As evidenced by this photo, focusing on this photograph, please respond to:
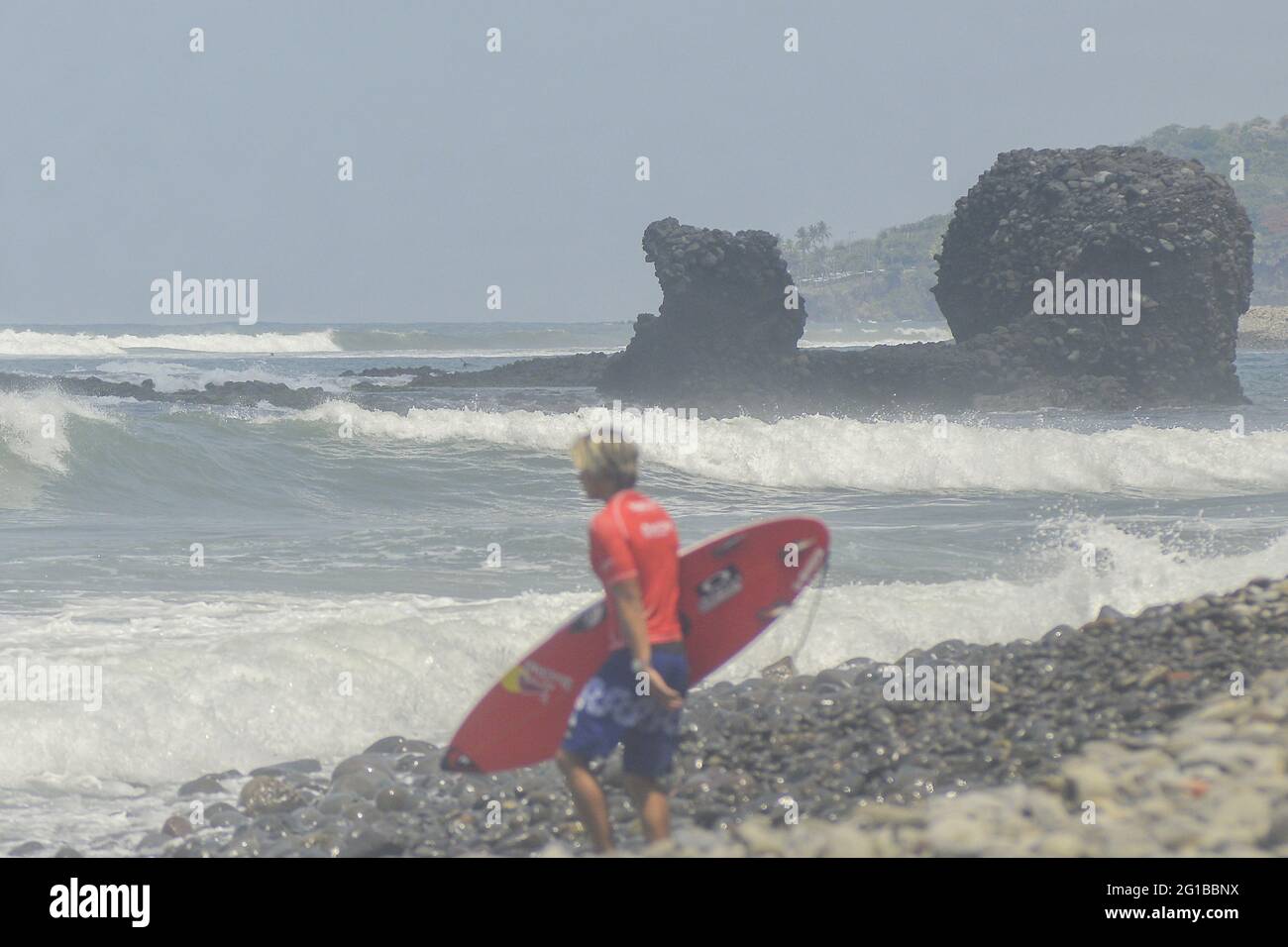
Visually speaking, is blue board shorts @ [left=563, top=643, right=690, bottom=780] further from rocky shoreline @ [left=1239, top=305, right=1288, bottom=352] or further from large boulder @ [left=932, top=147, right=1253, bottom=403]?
rocky shoreline @ [left=1239, top=305, right=1288, bottom=352]

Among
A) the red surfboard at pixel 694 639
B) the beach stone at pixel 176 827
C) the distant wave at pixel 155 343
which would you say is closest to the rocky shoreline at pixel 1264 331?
the distant wave at pixel 155 343

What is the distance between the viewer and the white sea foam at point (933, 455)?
20859 mm

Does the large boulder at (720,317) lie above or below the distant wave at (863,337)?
below

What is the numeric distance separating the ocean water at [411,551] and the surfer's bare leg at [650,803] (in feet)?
5.58

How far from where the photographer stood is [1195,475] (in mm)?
20922

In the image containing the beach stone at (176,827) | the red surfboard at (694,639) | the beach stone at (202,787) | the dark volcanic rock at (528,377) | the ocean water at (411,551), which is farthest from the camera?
the dark volcanic rock at (528,377)

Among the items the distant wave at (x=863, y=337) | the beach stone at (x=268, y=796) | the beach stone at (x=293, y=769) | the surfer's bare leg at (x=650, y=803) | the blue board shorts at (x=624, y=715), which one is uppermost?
the distant wave at (x=863, y=337)

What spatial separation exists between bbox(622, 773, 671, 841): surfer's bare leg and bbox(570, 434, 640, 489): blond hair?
1042 millimetres

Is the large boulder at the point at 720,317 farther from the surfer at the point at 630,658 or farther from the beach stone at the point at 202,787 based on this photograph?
the surfer at the point at 630,658

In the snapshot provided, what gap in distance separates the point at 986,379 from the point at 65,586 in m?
31.6

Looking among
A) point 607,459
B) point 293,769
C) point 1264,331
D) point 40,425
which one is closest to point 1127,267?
point 40,425

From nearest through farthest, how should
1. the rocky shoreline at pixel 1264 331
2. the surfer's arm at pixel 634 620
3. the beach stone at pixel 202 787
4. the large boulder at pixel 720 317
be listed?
the surfer's arm at pixel 634 620, the beach stone at pixel 202 787, the large boulder at pixel 720 317, the rocky shoreline at pixel 1264 331
